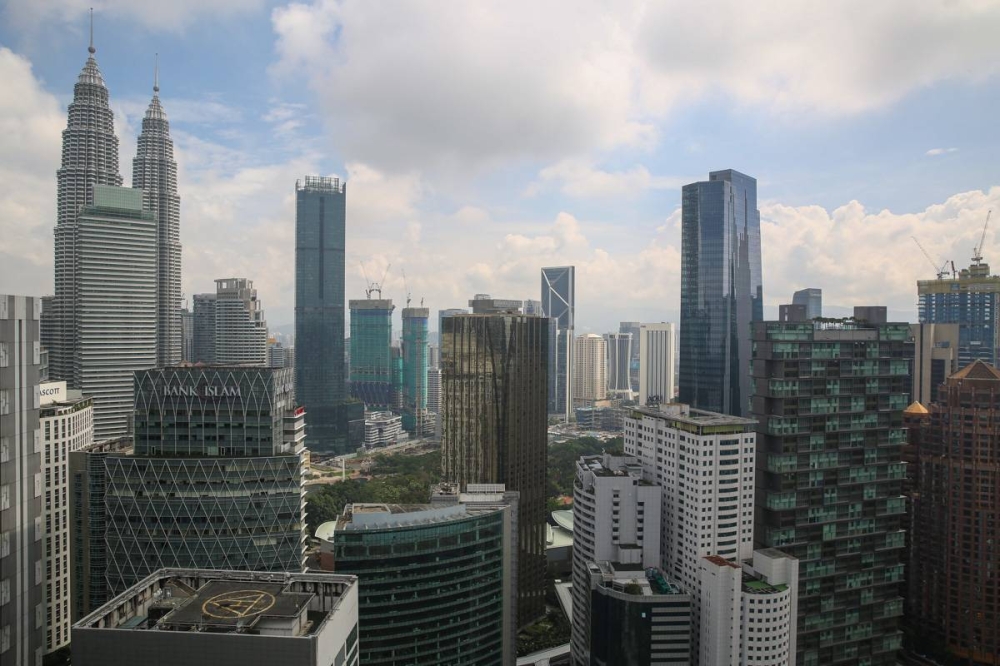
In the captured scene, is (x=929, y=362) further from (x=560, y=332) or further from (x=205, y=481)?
(x=560, y=332)

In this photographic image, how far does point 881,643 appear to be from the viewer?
40.8 meters

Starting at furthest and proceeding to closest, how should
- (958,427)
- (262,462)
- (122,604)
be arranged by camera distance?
(958,427) < (262,462) < (122,604)

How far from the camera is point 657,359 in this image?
487 feet

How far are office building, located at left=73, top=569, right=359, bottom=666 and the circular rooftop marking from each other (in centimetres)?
2

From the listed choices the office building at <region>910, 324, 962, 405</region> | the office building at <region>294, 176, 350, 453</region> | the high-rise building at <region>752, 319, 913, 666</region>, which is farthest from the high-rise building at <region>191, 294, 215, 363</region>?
the office building at <region>910, 324, 962, 405</region>

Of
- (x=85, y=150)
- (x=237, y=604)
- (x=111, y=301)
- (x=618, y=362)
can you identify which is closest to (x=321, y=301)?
(x=85, y=150)

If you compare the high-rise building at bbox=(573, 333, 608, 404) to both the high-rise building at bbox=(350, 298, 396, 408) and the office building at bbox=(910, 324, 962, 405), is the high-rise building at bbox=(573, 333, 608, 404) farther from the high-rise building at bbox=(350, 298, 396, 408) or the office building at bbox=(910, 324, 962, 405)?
the office building at bbox=(910, 324, 962, 405)

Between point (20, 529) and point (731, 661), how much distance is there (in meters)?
31.0

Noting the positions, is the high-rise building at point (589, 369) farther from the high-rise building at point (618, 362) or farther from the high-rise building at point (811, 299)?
the high-rise building at point (811, 299)

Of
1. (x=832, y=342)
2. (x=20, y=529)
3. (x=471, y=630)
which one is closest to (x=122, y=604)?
(x=20, y=529)

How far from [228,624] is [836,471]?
3542 cm

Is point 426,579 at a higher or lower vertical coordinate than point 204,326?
lower

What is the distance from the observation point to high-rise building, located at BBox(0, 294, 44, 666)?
1452cm

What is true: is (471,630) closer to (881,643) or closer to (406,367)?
(881,643)
